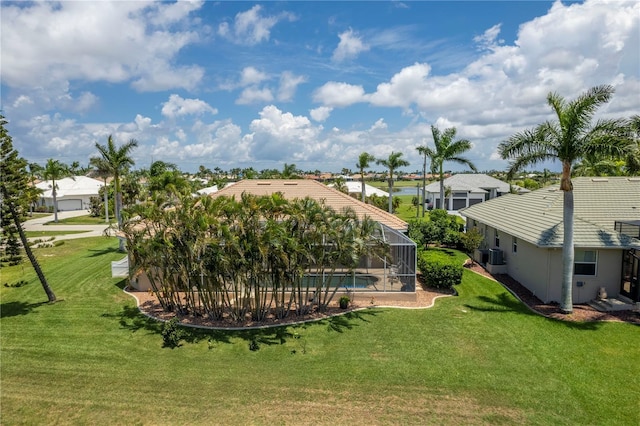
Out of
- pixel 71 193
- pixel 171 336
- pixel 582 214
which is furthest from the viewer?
pixel 71 193

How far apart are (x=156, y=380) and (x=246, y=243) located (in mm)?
5409

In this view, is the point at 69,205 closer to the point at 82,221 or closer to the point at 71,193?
the point at 71,193

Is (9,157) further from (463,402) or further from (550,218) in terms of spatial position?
(550,218)

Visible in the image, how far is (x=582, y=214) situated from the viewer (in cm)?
1978

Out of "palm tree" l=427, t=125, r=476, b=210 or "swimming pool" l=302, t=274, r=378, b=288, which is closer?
"swimming pool" l=302, t=274, r=378, b=288

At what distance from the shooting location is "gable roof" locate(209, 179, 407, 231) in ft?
77.7

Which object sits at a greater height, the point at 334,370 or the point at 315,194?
Result: the point at 315,194

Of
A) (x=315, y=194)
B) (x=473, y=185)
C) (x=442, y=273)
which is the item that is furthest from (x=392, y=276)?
(x=473, y=185)

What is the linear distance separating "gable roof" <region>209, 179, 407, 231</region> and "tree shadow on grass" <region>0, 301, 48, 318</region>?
1011cm

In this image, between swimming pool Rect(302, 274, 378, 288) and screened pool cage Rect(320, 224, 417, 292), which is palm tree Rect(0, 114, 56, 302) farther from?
screened pool cage Rect(320, 224, 417, 292)

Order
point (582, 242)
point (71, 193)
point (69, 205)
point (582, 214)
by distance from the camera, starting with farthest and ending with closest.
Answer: point (69, 205)
point (71, 193)
point (582, 214)
point (582, 242)

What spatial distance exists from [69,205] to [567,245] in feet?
243

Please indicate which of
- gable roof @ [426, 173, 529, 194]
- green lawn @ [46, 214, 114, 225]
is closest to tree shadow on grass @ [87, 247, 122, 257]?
green lawn @ [46, 214, 114, 225]

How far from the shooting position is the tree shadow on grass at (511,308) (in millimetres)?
15133
